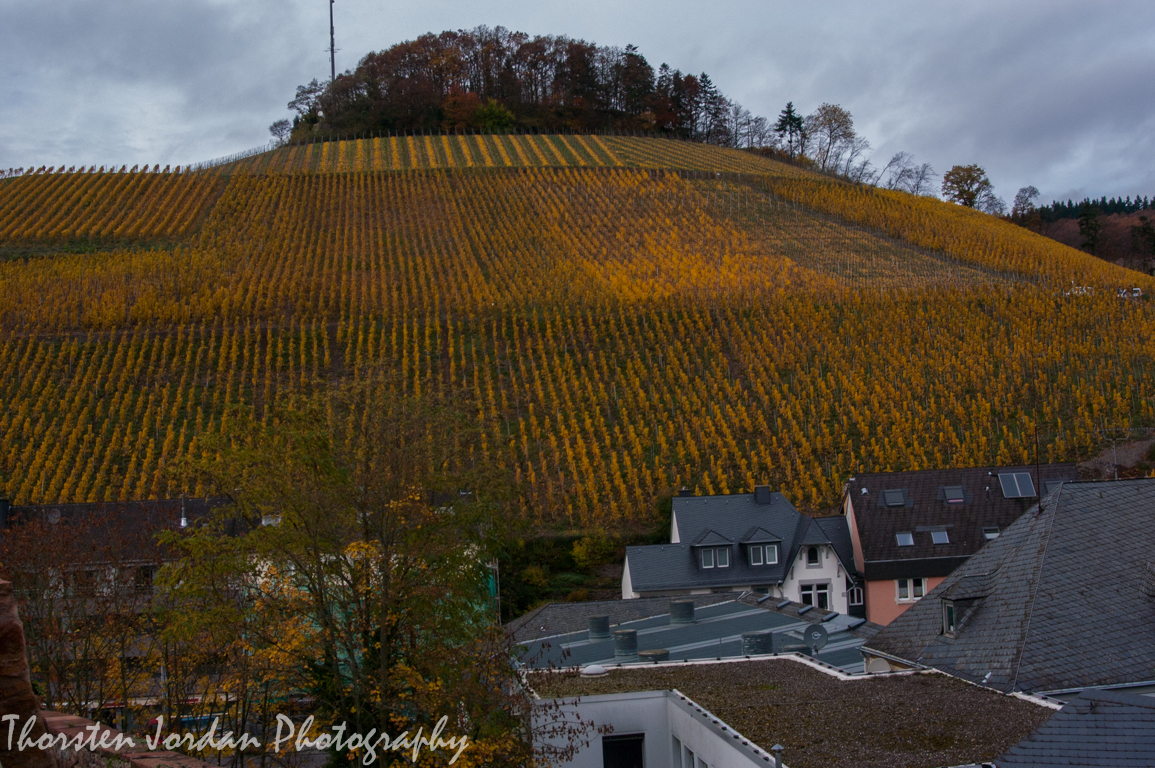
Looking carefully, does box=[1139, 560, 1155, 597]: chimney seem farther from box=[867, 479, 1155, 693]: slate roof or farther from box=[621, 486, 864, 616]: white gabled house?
box=[621, 486, 864, 616]: white gabled house

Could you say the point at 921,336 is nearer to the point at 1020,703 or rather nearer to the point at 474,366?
the point at 474,366

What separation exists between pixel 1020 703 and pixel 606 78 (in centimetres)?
11046

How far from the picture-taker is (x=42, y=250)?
62.8 m

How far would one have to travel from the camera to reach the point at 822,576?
30.5m

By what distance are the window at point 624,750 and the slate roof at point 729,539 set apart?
13.8m

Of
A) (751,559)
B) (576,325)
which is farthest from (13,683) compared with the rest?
(576,325)

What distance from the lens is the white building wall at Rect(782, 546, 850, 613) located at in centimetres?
3038

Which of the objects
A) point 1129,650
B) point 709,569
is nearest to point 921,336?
point 709,569

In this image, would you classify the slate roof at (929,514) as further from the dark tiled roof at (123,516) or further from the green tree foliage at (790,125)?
the green tree foliage at (790,125)

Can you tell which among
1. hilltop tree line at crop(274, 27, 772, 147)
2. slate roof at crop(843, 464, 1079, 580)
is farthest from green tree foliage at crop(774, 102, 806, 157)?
slate roof at crop(843, 464, 1079, 580)

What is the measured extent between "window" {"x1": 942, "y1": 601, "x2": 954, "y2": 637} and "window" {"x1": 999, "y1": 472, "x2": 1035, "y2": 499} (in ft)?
58.5

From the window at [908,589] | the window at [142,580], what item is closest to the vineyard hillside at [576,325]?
the window at [142,580]

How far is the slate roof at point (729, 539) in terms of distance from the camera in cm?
2952

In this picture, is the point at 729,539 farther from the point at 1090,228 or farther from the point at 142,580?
the point at 1090,228
